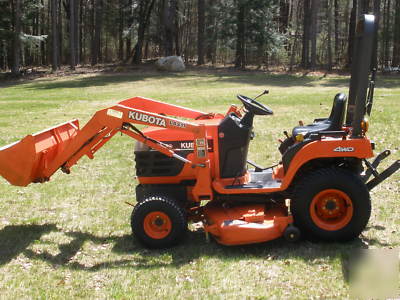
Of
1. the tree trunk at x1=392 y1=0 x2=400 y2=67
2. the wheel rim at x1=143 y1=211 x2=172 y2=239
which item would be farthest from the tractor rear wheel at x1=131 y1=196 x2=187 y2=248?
the tree trunk at x1=392 y1=0 x2=400 y2=67

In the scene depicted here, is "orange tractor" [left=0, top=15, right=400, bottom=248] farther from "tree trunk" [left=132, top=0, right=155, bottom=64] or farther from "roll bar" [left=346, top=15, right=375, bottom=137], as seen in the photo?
"tree trunk" [left=132, top=0, right=155, bottom=64]

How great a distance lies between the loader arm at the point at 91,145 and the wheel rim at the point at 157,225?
1.46ft

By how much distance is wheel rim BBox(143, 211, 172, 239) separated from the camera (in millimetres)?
5281

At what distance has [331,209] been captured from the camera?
5.21 metres

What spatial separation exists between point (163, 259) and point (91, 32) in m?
43.0

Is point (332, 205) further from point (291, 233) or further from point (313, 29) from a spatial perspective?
point (313, 29)

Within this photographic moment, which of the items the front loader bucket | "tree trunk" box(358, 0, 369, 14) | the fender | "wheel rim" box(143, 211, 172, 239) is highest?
"tree trunk" box(358, 0, 369, 14)

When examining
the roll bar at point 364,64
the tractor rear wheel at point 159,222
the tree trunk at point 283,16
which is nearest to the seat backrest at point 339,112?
the roll bar at point 364,64

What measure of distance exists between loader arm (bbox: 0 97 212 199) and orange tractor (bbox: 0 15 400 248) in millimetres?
11

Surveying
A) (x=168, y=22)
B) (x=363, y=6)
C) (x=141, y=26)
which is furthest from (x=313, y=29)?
(x=141, y=26)

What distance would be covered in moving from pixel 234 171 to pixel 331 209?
112cm

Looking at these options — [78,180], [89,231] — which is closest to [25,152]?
[89,231]

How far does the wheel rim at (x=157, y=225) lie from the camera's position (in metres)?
5.28

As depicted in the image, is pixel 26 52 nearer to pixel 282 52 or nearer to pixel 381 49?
pixel 282 52
